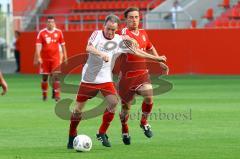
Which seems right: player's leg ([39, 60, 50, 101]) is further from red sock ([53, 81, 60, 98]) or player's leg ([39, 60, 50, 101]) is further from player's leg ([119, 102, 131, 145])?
player's leg ([119, 102, 131, 145])

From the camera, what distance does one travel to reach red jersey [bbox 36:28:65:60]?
80.8ft

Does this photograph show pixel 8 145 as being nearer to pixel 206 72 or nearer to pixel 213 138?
pixel 213 138

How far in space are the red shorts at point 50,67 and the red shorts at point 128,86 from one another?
33.0 feet

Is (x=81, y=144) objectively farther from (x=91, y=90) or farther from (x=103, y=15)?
(x=103, y=15)

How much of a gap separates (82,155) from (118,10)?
99.1 ft

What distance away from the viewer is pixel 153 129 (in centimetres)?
1627

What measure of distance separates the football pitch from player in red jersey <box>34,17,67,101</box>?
723mm

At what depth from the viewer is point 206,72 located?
1411 inches

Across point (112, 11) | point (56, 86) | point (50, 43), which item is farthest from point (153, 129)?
point (112, 11)

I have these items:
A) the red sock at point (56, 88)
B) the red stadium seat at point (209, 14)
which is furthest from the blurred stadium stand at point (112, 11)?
the red sock at point (56, 88)

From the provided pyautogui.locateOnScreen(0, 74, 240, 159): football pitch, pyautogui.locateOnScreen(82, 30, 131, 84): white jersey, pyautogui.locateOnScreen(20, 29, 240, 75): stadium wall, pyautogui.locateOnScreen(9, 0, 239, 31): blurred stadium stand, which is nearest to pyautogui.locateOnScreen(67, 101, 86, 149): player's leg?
pyautogui.locateOnScreen(0, 74, 240, 159): football pitch

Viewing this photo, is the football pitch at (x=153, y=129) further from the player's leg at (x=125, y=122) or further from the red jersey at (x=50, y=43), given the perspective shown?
the red jersey at (x=50, y=43)

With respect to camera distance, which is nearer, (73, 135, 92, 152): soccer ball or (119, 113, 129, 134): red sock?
(73, 135, 92, 152): soccer ball

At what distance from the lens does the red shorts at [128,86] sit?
1472 centimetres
